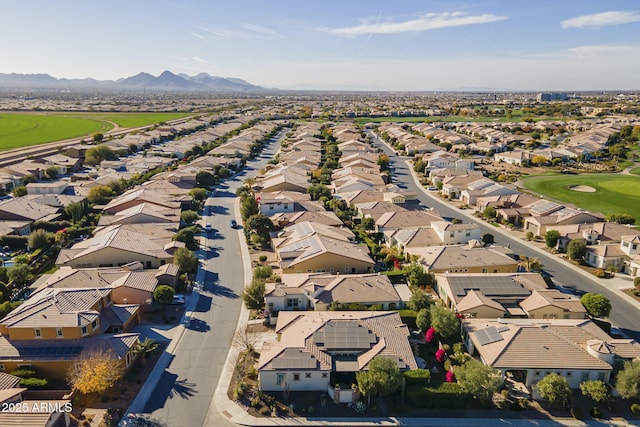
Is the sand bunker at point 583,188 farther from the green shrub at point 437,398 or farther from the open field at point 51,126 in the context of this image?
the open field at point 51,126

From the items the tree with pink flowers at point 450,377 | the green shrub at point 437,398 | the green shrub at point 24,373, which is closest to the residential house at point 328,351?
the green shrub at point 437,398

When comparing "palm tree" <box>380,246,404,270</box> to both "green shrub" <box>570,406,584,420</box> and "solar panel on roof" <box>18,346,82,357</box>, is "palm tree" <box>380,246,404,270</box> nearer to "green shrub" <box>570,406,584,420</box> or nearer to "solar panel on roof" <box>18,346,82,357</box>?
"green shrub" <box>570,406,584,420</box>

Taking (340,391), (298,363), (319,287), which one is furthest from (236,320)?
(340,391)

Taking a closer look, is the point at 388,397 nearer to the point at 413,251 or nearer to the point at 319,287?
the point at 319,287

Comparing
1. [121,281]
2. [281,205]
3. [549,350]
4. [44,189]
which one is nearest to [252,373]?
[121,281]

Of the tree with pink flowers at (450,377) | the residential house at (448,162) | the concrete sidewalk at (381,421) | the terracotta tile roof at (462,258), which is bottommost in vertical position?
the concrete sidewalk at (381,421)

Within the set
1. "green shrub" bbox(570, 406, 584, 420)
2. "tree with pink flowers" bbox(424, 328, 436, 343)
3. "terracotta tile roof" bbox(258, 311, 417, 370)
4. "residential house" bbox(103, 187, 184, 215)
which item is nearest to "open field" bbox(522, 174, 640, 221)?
"tree with pink flowers" bbox(424, 328, 436, 343)

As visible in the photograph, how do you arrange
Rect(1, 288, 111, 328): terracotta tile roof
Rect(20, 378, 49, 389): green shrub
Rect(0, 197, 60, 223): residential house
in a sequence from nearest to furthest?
1. Rect(20, 378, 49, 389): green shrub
2. Rect(1, 288, 111, 328): terracotta tile roof
3. Rect(0, 197, 60, 223): residential house
